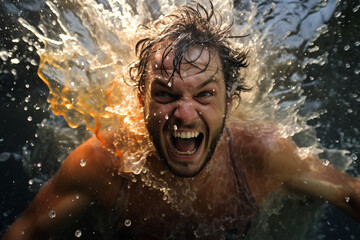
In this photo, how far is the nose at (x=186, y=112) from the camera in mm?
2045

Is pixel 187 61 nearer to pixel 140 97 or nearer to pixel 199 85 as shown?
pixel 199 85

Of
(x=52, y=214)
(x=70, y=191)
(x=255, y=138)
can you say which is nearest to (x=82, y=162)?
(x=70, y=191)

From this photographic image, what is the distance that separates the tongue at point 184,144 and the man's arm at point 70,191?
53 cm

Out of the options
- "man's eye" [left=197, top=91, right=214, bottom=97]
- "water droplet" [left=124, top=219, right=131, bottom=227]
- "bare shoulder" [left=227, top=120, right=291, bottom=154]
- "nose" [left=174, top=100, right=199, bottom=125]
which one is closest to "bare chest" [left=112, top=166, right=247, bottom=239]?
"water droplet" [left=124, top=219, right=131, bottom=227]

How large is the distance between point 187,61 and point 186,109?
0.31 metres

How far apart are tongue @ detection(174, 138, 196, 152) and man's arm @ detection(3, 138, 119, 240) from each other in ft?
1.74

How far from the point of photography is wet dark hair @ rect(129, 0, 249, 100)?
2164 mm

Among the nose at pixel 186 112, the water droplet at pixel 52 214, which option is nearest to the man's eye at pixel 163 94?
the nose at pixel 186 112

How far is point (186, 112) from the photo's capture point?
2.04 m

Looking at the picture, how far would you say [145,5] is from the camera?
3.16 meters

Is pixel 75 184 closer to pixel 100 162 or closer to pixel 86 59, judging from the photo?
pixel 100 162

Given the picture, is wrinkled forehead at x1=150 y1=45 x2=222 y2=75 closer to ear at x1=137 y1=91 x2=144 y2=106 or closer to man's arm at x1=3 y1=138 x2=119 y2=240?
ear at x1=137 y1=91 x2=144 y2=106

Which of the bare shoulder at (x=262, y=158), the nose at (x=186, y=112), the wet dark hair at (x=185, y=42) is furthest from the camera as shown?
the bare shoulder at (x=262, y=158)

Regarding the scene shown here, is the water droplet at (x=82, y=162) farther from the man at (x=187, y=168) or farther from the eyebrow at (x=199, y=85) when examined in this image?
the eyebrow at (x=199, y=85)
